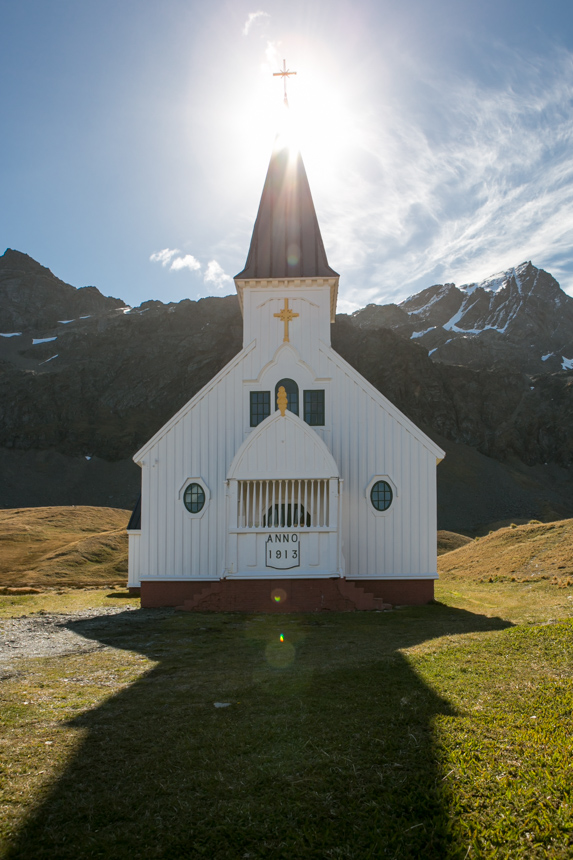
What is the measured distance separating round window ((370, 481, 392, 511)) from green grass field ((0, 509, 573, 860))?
8.96 m

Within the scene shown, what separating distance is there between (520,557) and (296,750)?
26.1 metres

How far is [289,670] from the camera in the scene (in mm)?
9492

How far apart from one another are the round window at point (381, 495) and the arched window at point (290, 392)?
387 centimetres

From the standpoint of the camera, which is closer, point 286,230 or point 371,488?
point 371,488

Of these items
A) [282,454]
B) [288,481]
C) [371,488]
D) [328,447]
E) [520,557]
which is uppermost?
[328,447]

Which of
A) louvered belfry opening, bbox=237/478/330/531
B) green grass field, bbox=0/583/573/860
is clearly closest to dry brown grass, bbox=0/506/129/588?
louvered belfry opening, bbox=237/478/330/531

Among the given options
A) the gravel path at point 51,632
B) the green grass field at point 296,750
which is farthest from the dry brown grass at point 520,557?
the gravel path at point 51,632

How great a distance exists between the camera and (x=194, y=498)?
21.3m

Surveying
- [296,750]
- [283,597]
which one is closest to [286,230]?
[283,597]

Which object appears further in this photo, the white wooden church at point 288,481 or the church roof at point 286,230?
the church roof at point 286,230

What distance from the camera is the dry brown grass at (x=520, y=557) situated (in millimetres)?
25125

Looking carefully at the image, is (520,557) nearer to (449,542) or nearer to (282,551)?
(282,551)

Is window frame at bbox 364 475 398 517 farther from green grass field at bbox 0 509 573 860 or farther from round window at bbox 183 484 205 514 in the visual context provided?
green grass field at bbox 0 509 573 860

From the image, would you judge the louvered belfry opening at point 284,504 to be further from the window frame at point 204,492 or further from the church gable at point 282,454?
the window frame at point 204,492
